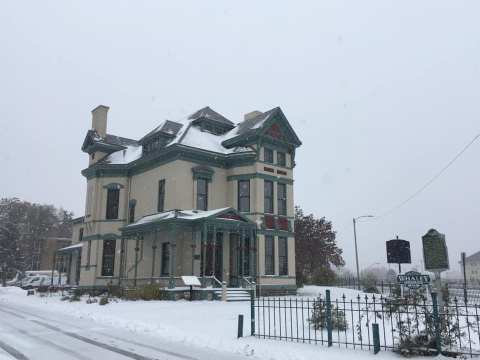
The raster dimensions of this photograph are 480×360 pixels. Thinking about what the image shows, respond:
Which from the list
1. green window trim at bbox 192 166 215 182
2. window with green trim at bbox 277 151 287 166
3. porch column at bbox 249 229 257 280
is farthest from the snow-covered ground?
window with green trim at bbox 277 151 287 166

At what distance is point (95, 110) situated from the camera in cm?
3612

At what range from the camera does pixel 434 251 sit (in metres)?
10.0

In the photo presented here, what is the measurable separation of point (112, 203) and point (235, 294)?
45.4ft

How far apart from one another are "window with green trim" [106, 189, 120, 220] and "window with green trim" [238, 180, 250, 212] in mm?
9981

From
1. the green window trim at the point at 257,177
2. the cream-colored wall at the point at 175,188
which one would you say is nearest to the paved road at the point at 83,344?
the cream-colored wall at the point at 175,188

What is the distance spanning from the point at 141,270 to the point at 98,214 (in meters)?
6.48

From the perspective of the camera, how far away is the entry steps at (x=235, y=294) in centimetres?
2205

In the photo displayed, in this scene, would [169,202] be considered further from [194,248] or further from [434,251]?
[434,251]

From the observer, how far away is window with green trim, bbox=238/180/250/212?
27438mm

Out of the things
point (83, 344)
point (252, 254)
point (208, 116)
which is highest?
point (208, 116)

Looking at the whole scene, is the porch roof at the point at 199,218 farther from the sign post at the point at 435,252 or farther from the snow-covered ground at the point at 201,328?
the sign post at the point at 435,252

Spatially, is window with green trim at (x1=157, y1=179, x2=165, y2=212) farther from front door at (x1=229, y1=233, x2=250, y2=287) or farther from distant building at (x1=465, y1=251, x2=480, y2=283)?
distant building at (x1=465, y1=251, x2=480, y2=283)

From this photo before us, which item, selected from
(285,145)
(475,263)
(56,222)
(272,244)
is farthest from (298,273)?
(475,263)

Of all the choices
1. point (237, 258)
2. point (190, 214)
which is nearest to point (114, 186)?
point (190, 214)
